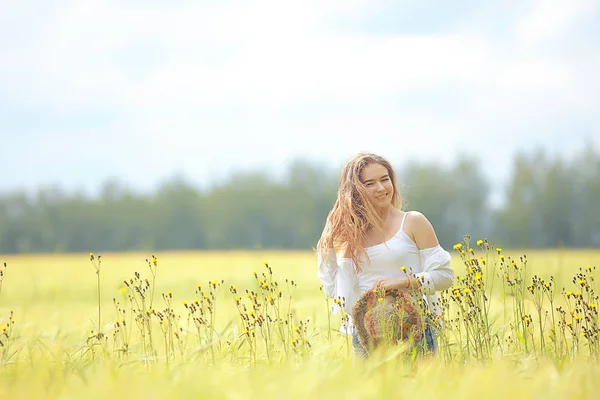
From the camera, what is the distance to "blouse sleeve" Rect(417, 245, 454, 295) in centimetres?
459

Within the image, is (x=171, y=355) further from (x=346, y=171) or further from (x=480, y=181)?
(x=480, y=181)

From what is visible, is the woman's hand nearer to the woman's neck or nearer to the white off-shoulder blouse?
the white off-shoulder blouse

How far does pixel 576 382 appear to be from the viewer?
360 centimetres

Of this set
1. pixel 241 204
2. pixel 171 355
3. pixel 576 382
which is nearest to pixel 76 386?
pixel 171 355

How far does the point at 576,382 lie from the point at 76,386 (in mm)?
2646

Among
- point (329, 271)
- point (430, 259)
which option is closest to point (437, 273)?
point (430, 259)

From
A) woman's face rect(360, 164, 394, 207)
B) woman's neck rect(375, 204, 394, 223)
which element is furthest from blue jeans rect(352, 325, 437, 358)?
woman's face rect(360, 164, 394, 207)

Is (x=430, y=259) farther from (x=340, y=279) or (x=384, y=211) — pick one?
(x=340, y=279)

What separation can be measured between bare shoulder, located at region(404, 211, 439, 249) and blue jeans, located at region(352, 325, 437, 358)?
0.57 meters

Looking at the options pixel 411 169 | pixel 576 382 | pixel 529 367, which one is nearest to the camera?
pixel 576 382

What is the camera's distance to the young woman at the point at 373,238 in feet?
15.7

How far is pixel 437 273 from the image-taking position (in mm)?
4609

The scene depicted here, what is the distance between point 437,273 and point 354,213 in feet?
2.40

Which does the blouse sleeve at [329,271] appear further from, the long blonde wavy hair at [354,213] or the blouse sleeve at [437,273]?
the blouse sleeve at [437,273]
